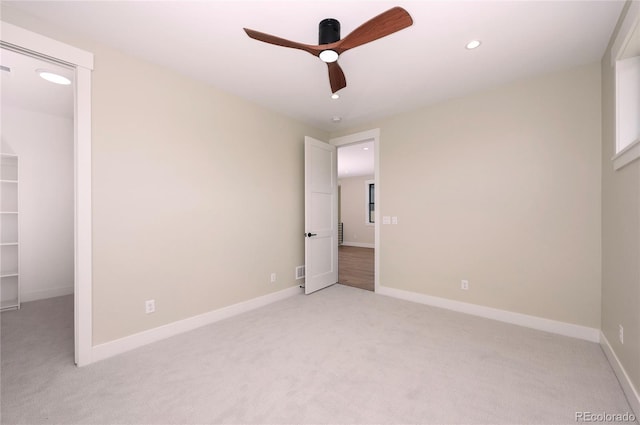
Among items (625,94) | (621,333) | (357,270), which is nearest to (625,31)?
(625,94)

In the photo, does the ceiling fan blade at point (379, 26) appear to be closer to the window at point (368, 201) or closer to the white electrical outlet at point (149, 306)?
the white electrical outlet at point (149, 306)

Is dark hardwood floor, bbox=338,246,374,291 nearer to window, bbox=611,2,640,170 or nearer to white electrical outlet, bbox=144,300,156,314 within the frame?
white electrical outlet, bbox=144,300,156,314

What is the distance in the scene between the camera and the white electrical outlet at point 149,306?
7.73 feet

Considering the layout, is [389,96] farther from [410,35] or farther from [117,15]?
[117,15]

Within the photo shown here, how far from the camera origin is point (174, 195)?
2.55 m

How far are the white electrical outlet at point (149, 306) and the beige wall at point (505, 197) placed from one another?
2.80 metres

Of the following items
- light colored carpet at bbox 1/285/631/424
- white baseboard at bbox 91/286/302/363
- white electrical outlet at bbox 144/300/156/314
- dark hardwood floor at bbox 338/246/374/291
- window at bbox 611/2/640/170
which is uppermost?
window at bbox 611/2/640/170

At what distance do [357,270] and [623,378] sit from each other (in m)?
3.86

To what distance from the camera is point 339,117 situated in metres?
3.74

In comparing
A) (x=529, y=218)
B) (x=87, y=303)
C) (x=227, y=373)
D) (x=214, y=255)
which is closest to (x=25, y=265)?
(x=87, y=303)

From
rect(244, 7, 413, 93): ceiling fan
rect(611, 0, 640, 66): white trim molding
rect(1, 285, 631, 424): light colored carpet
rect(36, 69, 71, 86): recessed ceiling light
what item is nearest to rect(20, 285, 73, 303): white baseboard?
rect(1, 285, 631, 424): light colored carpet

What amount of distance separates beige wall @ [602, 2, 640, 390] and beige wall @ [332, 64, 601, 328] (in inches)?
5.8

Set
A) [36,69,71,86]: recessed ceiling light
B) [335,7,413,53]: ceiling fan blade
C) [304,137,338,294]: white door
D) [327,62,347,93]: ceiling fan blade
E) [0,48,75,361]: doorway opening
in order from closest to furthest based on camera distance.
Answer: [335,7,413,53]: ceiling fan blade < [327,62,347,93]: ceiling fan blade < [36,69,71,86]: recessed ceiling light < [0,48,75,361]: doorway opening < [304,137,338,294]: white door

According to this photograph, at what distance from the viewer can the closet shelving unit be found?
10.7 feet
